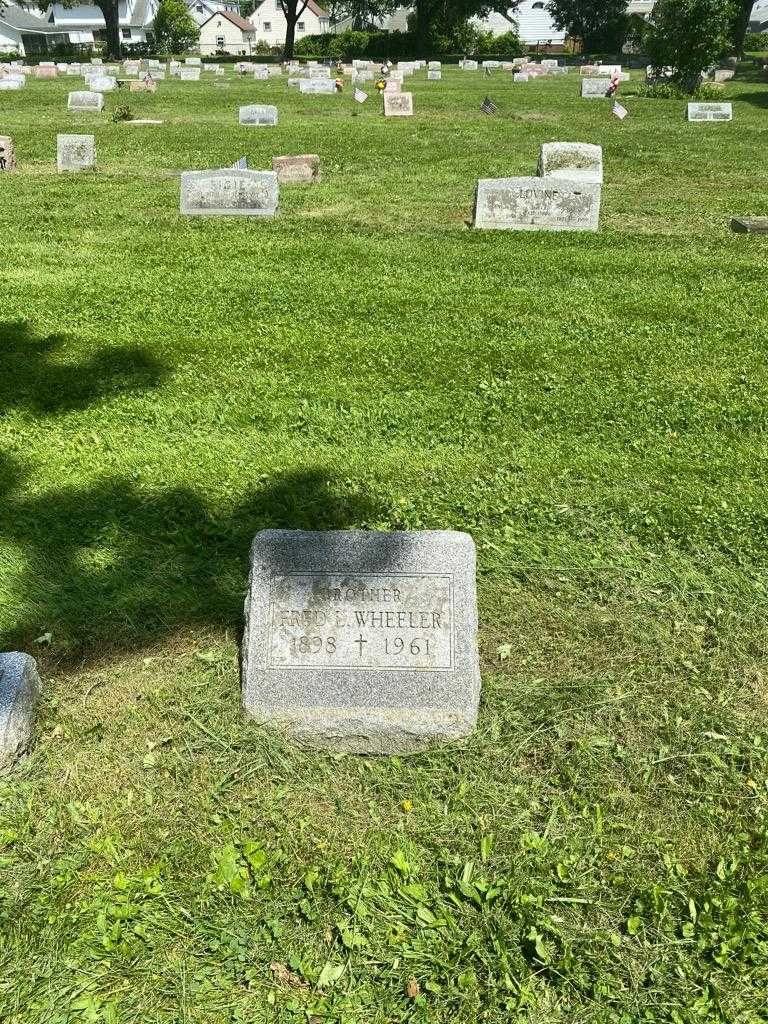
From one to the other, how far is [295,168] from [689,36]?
2210cm

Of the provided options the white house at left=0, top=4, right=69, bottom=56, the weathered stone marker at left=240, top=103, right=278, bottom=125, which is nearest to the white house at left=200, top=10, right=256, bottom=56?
the white house at left=0, top=4, right=69, bottom=56

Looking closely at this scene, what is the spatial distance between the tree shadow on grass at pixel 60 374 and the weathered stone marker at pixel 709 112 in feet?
78.1

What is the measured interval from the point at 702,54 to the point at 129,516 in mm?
32821

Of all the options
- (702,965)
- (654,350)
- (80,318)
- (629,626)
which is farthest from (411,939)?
(80,318)

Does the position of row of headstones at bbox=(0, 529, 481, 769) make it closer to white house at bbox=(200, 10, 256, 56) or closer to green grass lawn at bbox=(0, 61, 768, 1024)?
green grass lawn at bbox=(0, 61, 768, 1024)

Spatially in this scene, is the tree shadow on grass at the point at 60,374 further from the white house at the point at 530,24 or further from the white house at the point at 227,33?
the white house at the point at 227,33

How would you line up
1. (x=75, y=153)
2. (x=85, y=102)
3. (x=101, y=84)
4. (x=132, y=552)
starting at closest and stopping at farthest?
(x=132, y=552), (x=75, y=153), (x=85, y=102), (x=101, y=84)

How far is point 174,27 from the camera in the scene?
6931 cm

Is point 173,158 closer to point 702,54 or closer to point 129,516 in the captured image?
point 129,516

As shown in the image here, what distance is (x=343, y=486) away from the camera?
5398 mm

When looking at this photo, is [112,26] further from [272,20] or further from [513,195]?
[513,195]

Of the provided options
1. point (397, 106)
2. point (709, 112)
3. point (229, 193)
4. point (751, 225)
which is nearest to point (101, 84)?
point (397, 106)

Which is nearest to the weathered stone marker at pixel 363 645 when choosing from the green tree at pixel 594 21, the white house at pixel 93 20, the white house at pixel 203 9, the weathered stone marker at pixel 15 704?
the weathered stone marker at pixel 15 704

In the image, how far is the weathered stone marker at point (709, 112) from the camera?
24719 millimetres
